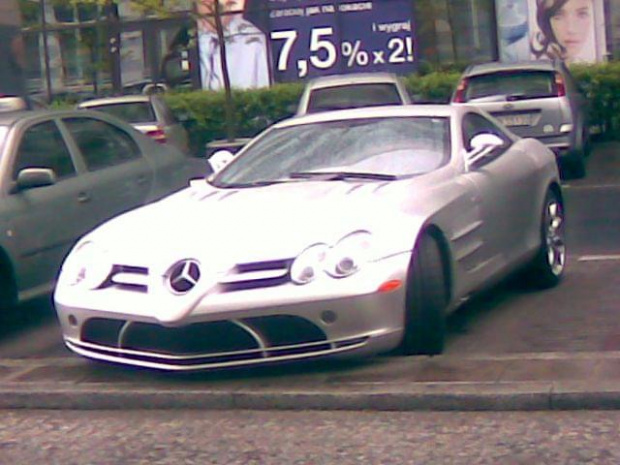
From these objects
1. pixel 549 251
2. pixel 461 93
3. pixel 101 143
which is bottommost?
pixel 549 251

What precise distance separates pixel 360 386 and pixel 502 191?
2.35 meters

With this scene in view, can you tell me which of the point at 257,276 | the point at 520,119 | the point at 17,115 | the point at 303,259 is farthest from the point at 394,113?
the point at 520,119

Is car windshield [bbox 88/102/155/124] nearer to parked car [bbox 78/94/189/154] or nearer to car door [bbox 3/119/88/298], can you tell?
parked car [bbox 78/94/189/154]

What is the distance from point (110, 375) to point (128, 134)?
11.4 feet

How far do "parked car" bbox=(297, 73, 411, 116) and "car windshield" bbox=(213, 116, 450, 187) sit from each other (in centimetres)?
879

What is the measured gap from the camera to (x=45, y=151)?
32.0 ft

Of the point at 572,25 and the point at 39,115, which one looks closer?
the point at 39,115

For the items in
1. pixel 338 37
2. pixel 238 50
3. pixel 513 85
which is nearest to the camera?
pixel 513 85

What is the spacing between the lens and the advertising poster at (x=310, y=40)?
84.0 ft

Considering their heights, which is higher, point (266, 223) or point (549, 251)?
point (266, 223)

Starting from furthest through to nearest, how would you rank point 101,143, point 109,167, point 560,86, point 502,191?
point 560,86 < point 101,143 < point 109,167 < point 502,191

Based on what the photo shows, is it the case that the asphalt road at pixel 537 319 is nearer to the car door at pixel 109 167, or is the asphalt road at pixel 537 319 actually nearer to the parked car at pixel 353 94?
the car door at pixel 109 167

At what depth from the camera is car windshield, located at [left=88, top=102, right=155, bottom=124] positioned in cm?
1948

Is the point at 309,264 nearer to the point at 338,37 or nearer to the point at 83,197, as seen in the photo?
the point at 83,197
